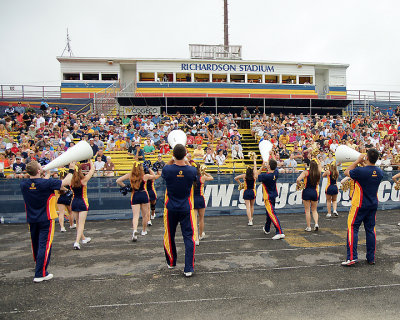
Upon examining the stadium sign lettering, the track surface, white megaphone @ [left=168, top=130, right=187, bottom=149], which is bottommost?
the track surface

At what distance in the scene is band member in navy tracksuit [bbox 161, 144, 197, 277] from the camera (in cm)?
489

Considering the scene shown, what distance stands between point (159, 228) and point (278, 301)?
4980 millimetres

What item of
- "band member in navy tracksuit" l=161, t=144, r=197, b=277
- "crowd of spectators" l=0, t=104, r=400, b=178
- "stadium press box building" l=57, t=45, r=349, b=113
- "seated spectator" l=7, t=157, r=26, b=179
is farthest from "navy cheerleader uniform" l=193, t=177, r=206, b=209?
"stadium press box building" l=57, t=45, r=349, b=113

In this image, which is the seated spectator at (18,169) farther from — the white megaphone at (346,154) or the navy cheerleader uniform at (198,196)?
the white megaphone at (346,154)

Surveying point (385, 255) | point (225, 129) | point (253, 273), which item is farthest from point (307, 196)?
point (225, 129)

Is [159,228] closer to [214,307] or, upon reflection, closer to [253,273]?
[253,273]

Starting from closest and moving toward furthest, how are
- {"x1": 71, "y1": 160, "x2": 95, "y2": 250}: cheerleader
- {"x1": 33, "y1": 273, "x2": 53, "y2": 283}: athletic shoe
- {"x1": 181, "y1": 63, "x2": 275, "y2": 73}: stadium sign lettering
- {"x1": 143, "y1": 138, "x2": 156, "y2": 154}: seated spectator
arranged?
{"x1": 33, "y1": 273, "x2": 53, "y2": 283}: athletic shoe → {"x1": 71, "y1": 160, "x2": 95, "y2": 250}: cheerleader → {"x1": 143, "y1": 138, "x2": 156, "y2": 154}: seated spectator → {"x1": 181, "y1": 63, "x2": 275, "y2": 73}: stadium sign lettering

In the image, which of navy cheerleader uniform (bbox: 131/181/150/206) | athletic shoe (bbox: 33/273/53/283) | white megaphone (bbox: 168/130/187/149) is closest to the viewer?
athletic shoe (bbox: 33/273/53/283)

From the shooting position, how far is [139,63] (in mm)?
24266

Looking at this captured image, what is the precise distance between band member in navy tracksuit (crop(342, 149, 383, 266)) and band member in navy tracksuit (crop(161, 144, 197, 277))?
2614 millimetres

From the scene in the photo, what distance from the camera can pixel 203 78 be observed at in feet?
82.8

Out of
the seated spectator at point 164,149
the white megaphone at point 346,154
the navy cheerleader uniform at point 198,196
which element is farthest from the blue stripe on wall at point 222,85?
the white megaphone at point 346,154

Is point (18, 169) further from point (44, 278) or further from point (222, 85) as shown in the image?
point (222, 85)

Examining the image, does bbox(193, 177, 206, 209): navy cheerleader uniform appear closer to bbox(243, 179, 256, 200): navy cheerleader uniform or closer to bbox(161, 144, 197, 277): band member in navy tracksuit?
bbox(161, 144, 197, 277): band member in navy tracksuit
